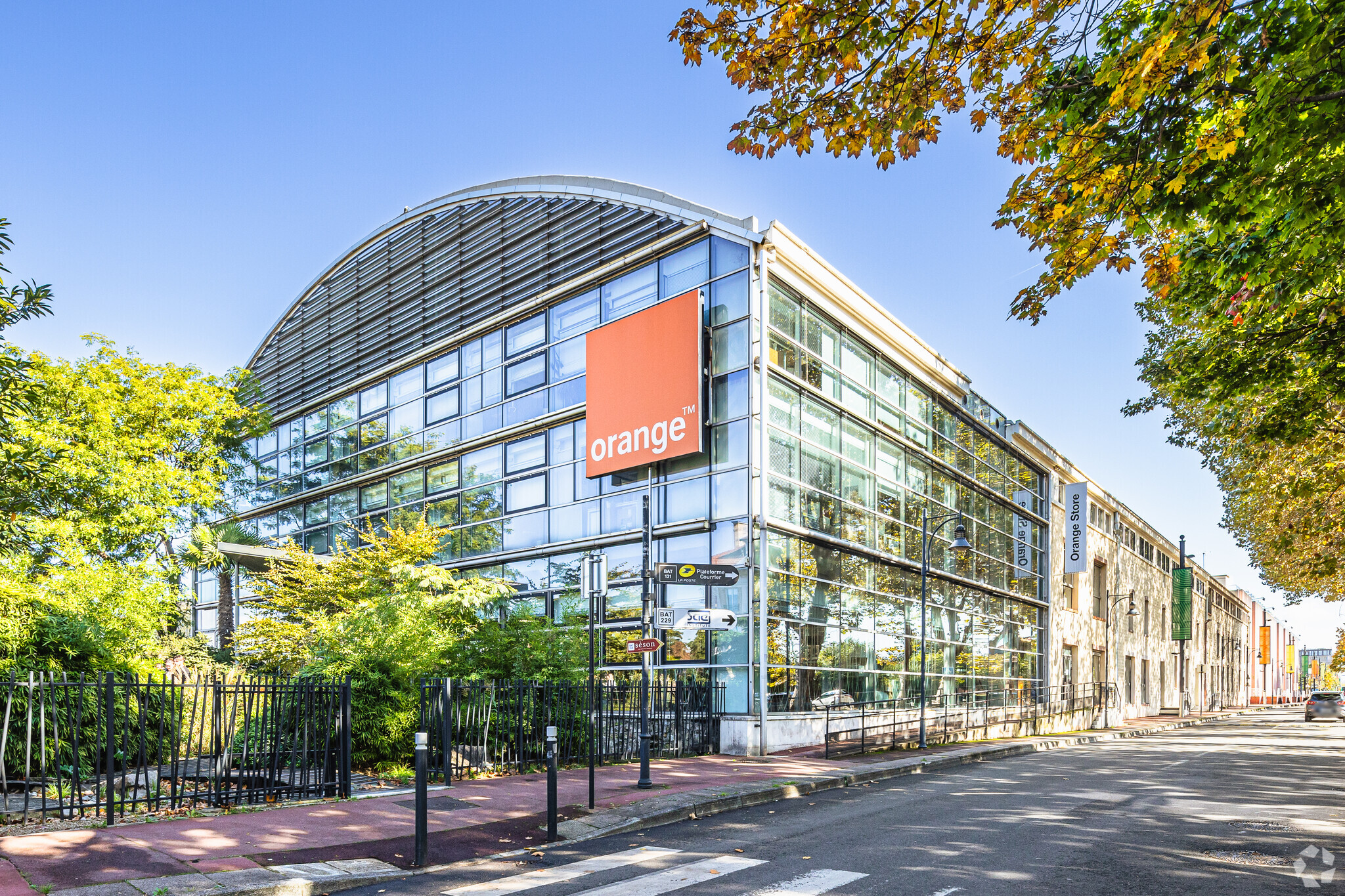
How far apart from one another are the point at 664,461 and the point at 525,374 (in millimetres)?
6496

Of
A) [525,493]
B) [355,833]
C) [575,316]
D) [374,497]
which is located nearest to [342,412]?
[374,497]

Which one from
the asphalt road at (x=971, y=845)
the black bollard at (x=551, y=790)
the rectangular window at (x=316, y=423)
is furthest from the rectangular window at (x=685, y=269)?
the rectangular window at (x=316, y=423)

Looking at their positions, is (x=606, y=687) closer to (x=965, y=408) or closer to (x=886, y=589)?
(x=886, y=589)

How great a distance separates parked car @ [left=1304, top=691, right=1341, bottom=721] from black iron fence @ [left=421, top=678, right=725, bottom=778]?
51.5 meters

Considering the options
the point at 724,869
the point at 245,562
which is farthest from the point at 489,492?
the point at 724,869

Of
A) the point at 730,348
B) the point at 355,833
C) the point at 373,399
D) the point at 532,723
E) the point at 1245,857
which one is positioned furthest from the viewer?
the point at 373,399

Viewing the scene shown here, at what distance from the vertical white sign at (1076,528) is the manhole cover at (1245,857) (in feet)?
111

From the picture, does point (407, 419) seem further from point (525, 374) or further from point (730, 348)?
point (730, 348)

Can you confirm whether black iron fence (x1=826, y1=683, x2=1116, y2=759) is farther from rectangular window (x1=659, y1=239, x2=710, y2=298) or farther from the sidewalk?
rectangular window (x1=659, y1=239, x2=710, y2=298)

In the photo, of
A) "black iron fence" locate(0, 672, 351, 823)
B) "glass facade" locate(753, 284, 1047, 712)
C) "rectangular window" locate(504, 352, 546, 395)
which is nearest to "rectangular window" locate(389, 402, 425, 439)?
"rectangular window" locate(504, 352, 546, 395)

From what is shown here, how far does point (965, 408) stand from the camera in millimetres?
32656

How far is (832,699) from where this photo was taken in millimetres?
22594

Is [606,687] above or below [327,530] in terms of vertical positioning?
below

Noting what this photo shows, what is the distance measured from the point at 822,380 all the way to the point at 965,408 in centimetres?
1097
